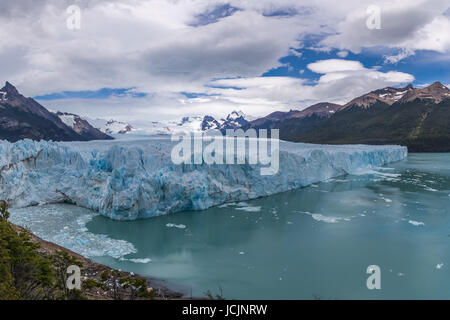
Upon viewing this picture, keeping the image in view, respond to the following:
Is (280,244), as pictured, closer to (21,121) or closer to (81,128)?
(21,121)

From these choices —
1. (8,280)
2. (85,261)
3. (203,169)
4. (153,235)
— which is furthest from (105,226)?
(8,280)

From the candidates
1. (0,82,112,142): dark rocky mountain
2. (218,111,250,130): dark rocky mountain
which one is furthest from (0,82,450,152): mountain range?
(218,111,250,130): dark rocky mountain

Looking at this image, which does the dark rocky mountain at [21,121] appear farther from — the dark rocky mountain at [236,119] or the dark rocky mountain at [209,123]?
the dark rocky mountain at [236,119]

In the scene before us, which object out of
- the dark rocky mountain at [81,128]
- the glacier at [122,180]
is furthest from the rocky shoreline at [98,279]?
the dark rocky mountain at [81,128]

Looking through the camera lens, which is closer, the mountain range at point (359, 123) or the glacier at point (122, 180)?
the glacier at point (122, 180)

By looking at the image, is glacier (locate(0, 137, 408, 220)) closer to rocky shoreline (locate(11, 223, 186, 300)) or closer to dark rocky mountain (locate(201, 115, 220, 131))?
rocky shoreline (locate(11, 223, 186, 300))

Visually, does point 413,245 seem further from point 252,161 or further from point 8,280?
point 8,280
